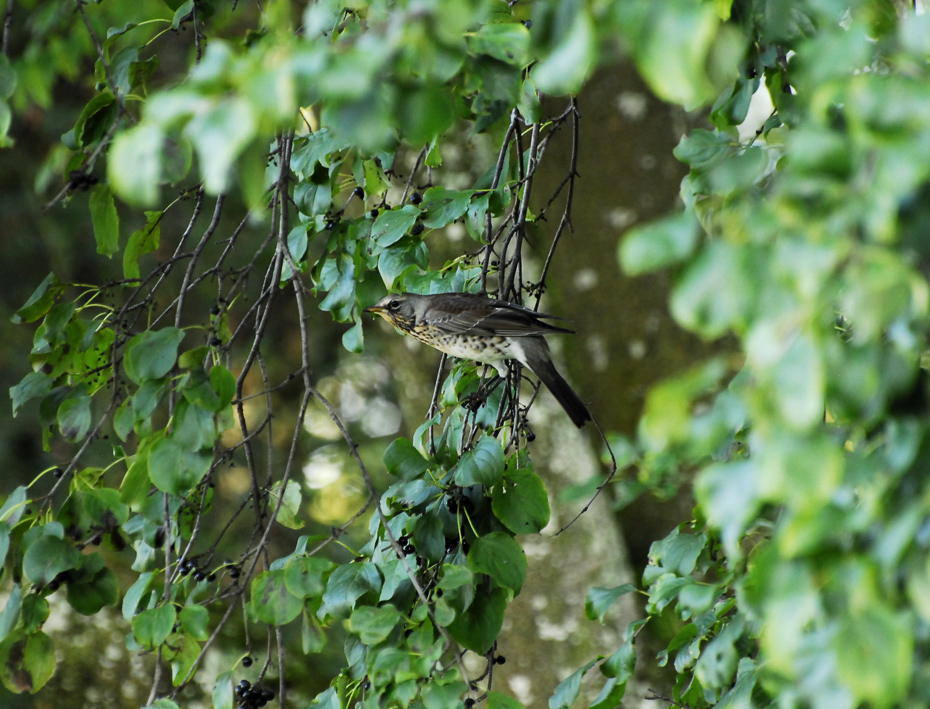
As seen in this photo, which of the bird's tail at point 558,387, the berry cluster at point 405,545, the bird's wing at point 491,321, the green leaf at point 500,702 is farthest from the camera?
the bird's tail at point 558,387

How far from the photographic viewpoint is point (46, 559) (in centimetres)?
151

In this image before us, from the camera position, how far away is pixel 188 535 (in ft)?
6.07

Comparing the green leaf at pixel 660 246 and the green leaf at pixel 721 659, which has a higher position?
the green leaf at pixel 660 246

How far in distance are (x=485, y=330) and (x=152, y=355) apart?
1238 millimetres

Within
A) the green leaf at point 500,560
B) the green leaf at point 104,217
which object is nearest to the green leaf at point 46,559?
the green leaf at point 104,217

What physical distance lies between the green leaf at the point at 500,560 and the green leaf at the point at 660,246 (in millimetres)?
870

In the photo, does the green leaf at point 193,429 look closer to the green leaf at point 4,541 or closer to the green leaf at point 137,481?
the green leaf at point 137,481

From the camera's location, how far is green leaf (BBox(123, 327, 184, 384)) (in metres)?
1.44

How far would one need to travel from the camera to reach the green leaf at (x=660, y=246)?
692 millimetres

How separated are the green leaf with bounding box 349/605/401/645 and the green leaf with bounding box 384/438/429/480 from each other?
35 cm

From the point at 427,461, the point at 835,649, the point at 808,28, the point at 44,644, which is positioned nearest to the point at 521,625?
the point at 427,461

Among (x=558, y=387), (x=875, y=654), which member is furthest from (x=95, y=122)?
(x=875, y=654)

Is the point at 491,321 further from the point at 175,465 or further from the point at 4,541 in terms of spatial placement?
the point at 4,541

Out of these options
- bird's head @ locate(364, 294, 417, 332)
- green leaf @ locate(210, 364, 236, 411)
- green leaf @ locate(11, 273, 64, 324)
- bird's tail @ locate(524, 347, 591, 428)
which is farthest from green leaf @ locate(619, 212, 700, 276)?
bird's head @ locate(364, 294, 417, 332)
